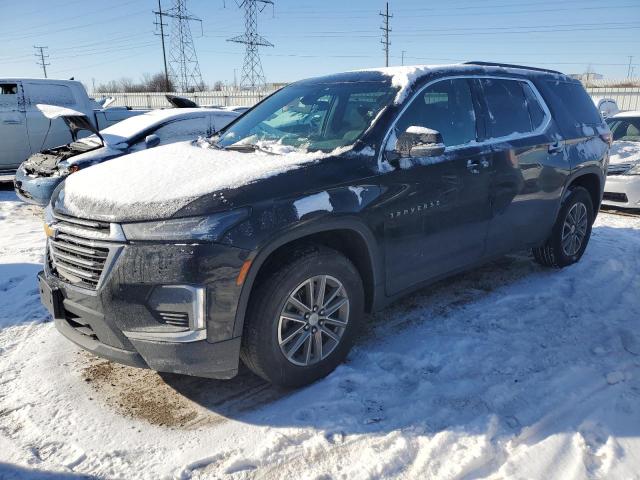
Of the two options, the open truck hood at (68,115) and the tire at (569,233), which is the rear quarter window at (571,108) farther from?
the open truck hood at (68,115)

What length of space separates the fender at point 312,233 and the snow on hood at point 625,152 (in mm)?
6304

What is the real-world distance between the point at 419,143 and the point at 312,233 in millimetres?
947

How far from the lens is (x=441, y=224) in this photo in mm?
3551

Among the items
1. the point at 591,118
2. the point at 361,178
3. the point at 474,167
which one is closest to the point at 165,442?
the point at 361,178

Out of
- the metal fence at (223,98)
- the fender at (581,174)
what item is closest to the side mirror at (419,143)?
the fender at (581,174)

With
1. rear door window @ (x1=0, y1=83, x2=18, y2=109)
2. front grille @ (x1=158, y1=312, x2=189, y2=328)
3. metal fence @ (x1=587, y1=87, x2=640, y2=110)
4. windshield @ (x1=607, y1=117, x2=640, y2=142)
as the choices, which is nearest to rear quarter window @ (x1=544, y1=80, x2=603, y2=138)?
front grille @ (x1=158, y1=312, x2=189, y2=328)

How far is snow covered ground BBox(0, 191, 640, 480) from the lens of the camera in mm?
2434

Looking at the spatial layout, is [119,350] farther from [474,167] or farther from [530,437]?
[474,167]

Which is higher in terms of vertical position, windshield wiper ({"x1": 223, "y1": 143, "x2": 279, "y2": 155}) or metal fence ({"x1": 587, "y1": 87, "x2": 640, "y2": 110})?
windshield wiper ({"x1": 223, "y1": 143, "x2": 279, "y2": 155})

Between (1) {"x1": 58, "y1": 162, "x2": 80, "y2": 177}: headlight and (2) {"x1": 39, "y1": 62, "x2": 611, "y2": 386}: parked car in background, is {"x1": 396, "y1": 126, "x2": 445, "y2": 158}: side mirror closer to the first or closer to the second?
(2) {"x1": 39, "y1": 62, "x2": 611, "y2": 386}: parked car in background

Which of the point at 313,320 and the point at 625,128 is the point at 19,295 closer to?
the point at 313,320

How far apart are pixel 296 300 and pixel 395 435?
89 cm

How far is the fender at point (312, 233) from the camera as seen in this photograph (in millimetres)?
2625

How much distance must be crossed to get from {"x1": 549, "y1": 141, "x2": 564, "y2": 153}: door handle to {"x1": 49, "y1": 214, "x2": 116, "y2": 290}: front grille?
373cm
